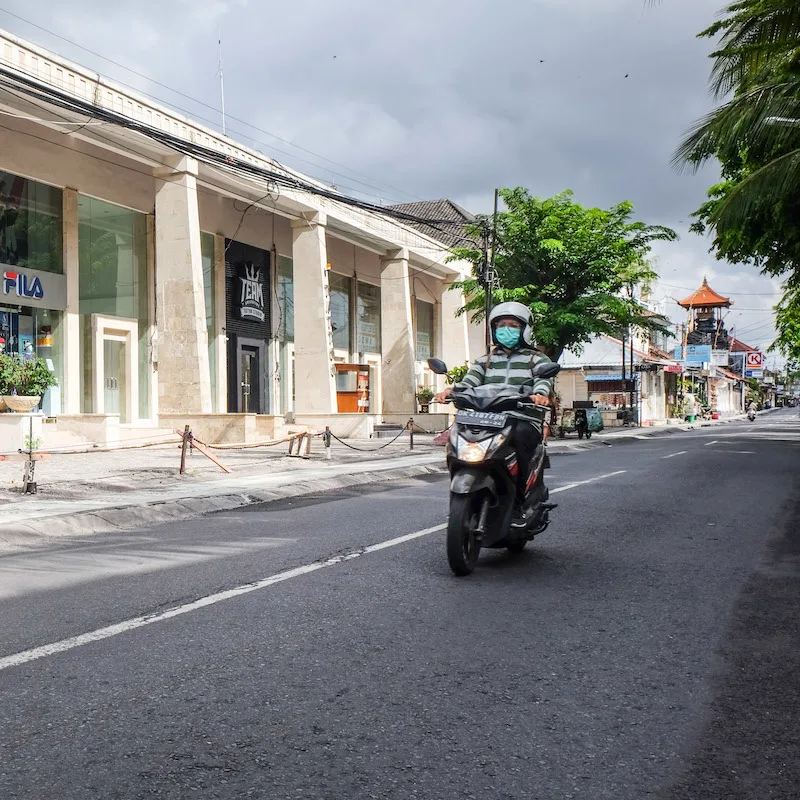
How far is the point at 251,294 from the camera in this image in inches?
1183

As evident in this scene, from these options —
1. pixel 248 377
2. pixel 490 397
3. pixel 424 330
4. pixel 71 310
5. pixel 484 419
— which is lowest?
pixel 484 419

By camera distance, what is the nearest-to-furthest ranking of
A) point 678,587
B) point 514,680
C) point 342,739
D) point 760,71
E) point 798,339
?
point 342,739, point 514,680, point 678,587, point 760,71, point 798,339

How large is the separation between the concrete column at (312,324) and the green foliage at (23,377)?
1127 cm

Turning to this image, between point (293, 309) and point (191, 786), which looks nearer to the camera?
point (191, 786)

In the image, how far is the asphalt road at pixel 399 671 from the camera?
9.42 ft

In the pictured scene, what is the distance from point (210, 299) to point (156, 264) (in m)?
3.88

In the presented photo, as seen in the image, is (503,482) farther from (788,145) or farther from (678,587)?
(788,145)

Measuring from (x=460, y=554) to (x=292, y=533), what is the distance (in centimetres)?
294

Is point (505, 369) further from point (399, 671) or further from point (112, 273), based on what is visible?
point (112, 273)

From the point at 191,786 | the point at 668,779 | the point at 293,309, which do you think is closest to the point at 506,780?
the point at 668,779

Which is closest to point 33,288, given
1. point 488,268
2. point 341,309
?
point 488,268

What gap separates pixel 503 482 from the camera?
6258 mm

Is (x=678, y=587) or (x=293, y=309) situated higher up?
(x=293, y=309)

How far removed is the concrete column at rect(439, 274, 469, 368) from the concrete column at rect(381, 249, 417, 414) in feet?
15.9
